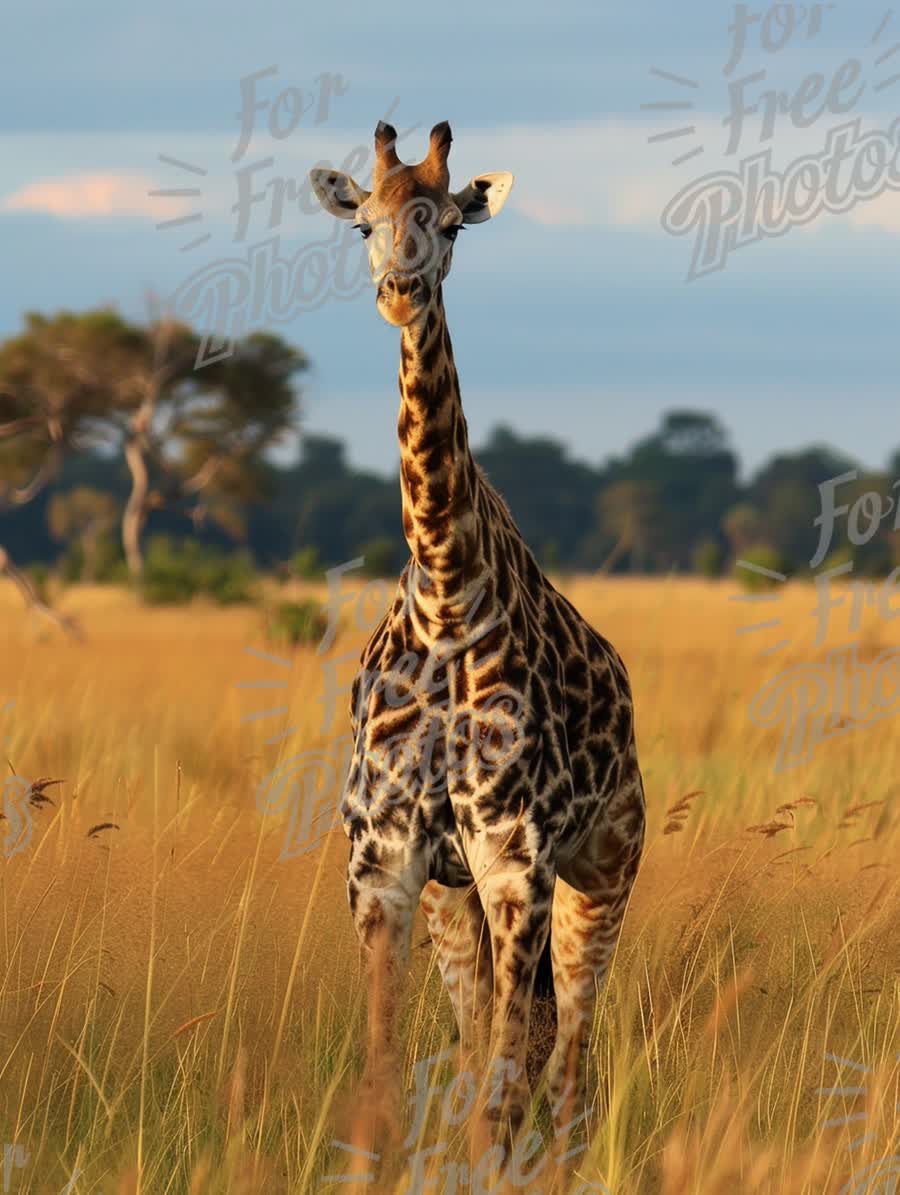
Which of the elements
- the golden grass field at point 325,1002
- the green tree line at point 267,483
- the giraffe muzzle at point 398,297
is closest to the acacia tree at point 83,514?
the green tree line at point 267,483

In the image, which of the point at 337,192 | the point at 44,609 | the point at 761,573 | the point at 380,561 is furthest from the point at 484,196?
the point at 380,561

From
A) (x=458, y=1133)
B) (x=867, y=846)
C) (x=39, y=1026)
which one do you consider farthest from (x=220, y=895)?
(x=867, y=846)

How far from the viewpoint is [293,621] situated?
55.0 feet

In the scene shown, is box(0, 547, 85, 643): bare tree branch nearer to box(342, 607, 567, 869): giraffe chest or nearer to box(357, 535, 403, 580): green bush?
box(357, 535, 403, 580): green bush

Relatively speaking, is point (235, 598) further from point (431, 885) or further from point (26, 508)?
point (26, 508)

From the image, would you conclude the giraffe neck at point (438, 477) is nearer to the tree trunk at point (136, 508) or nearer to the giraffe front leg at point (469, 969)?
the giraffe front leg at point (469, 969)

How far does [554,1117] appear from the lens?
4.46 m

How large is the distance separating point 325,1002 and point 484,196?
2.54m

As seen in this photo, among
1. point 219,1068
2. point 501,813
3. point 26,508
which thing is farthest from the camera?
point 26,508

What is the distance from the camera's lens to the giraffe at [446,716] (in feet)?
12.8

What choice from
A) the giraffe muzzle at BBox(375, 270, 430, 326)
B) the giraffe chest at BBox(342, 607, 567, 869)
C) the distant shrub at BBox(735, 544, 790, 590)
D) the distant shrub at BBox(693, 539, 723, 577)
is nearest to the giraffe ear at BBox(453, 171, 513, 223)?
the giraffe muzzle at BBox(375, 270, 430, 326)

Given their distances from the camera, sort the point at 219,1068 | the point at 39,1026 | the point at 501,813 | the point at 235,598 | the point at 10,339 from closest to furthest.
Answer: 1. the point at 501,813
2. the point at 219,1068
3. the point at 39,1026
4. the point at 235,598
5. the point at 10,339

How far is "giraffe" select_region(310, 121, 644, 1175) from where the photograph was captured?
3900 millimetres

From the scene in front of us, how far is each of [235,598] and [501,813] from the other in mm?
22127
